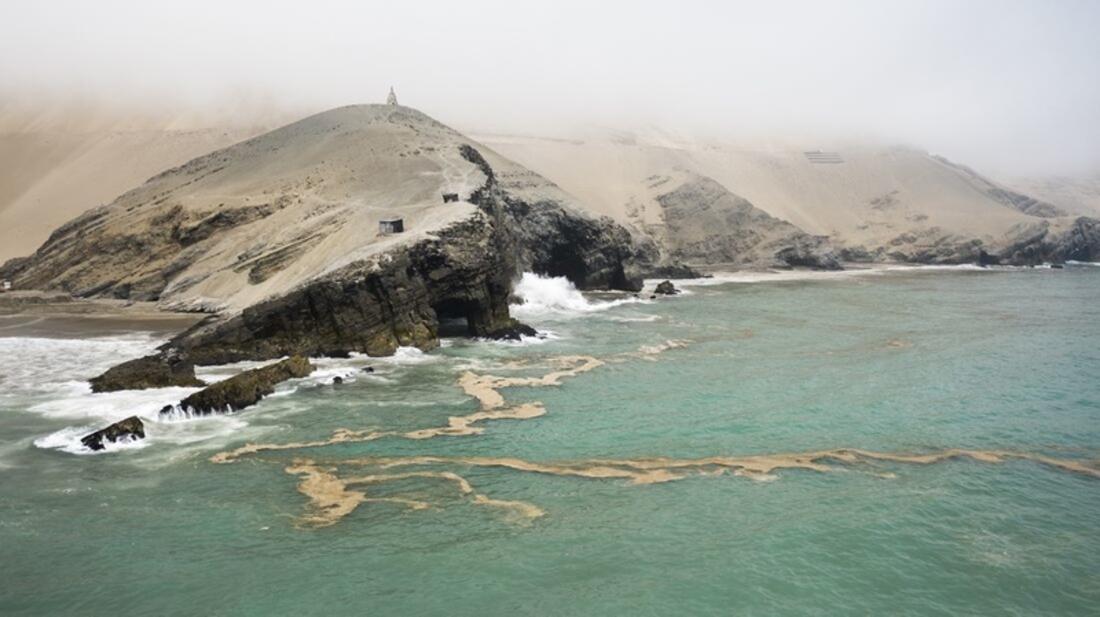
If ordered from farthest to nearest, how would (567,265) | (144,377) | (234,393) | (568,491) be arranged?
(567,265) → (144,377) → (234,393) → (568,491)

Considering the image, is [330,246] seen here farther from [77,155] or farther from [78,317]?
[77,155]

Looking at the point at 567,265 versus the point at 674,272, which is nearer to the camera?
the point at 567,265

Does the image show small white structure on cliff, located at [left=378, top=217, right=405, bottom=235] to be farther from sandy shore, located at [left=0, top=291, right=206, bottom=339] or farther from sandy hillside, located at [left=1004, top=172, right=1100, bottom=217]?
sandy hillside, located at [left=1004, top=172, right=1100, bottom=217]

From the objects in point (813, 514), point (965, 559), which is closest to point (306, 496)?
point (813, 514)

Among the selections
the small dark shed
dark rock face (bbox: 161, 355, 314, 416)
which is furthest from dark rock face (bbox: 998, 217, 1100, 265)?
dark rock face (bbox: 161, 355, 314, 416)

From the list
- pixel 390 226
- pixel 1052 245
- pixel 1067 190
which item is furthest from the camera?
pixel 1067 190

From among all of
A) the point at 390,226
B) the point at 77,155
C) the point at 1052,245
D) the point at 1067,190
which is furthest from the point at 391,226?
the point at 1067,190

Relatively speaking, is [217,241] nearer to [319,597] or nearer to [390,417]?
[390,417]

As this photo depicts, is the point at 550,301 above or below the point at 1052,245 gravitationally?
below
